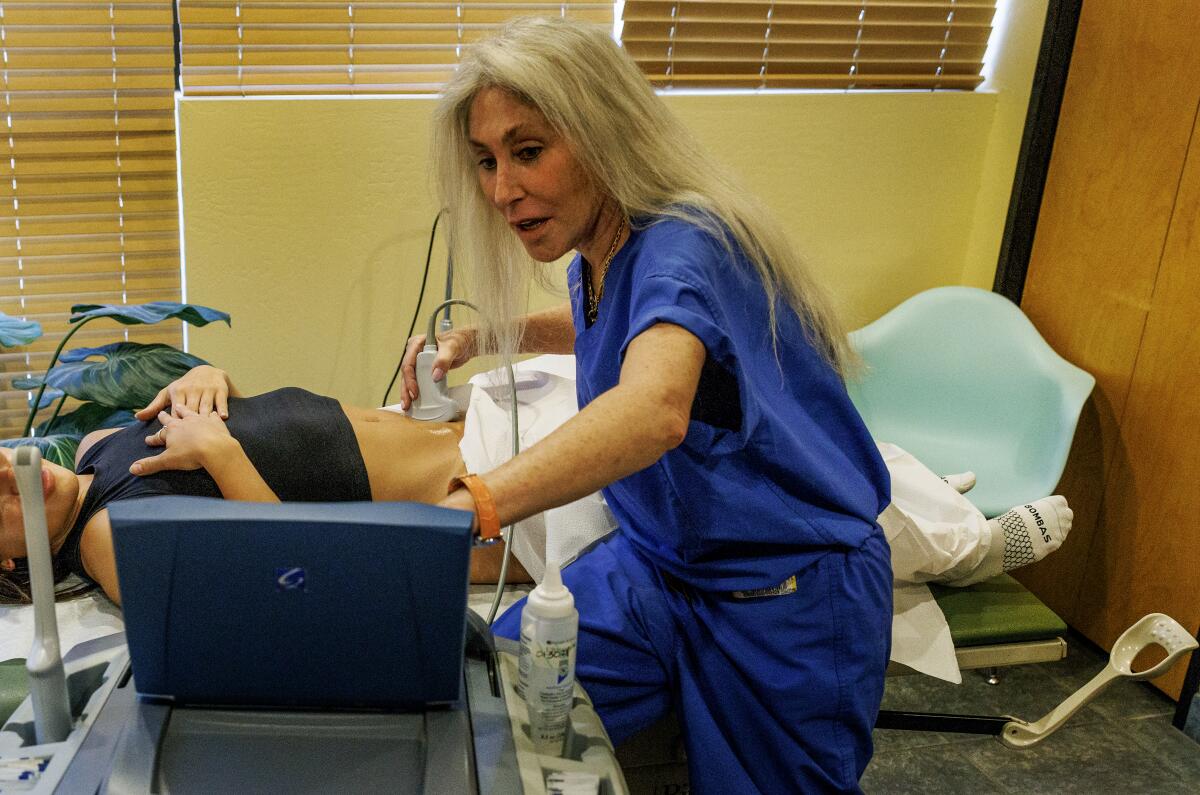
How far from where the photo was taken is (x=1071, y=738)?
7.28 ft

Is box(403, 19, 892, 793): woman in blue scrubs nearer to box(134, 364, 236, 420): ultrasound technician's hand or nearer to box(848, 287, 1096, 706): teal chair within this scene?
box(134, 364, 236, 420): ultrasound technician's hand

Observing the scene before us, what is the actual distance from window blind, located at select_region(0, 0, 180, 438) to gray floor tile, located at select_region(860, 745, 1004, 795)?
6.07 ft

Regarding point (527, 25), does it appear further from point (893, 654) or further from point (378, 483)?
point (893, 654)

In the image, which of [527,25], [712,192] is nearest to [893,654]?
[712,192]

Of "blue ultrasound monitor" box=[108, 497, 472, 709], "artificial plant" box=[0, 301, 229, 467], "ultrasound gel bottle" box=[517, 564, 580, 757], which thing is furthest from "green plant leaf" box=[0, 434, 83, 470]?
"ultrasound gel bottle" box=[517, 564, 580, 757]

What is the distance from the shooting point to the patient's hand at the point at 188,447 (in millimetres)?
1491

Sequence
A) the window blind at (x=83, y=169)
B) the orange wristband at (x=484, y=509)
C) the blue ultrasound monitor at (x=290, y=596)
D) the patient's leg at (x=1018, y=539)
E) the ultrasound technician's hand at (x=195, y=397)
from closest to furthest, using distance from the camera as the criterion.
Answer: the blue ultrasound monitor at (x=290, y=596) < the orange wristband at (x=484, y=509) < the ultrasound technician's hand at (x=195, y=397) < the patient's leg at (x=1018, y=539) < the window blind at (x=83, y=169)

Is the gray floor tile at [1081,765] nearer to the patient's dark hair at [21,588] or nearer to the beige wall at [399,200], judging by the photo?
the beige wall at [399,200]

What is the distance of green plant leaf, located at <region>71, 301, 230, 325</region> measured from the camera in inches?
76.3

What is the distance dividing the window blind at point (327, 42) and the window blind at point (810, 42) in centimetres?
22

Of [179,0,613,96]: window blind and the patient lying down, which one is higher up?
[179,0,613,96]: window blind

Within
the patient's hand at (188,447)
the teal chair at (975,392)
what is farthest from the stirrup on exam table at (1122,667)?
the patient's hand at (188,447)

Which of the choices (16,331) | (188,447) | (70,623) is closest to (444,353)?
(188,447)

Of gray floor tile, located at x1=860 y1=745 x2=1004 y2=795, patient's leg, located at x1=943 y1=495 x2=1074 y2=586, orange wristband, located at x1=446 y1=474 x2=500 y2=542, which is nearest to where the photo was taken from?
orange wristband, located at x1=446 y1=474 x2=500 y2=542
